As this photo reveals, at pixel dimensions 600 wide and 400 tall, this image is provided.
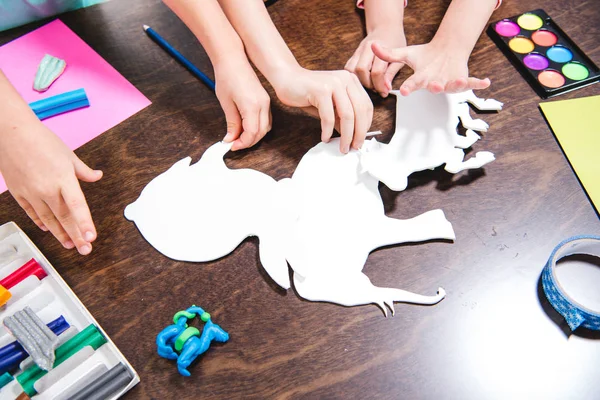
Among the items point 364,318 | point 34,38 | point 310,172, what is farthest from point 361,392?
point 34,38

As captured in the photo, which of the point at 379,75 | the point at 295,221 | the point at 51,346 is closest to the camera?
the point at 51,346

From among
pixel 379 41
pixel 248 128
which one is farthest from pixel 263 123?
pixel 379 41

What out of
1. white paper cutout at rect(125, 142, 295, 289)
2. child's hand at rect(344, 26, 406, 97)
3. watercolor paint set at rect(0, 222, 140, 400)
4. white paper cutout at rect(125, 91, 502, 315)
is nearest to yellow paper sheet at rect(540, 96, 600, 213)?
white paper cutout at rect(125, 91, 502, 315)

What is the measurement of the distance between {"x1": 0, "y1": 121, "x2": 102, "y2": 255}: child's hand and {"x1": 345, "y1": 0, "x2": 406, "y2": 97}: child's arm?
0.40 meters

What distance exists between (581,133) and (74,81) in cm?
73

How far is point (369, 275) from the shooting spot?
586 mm

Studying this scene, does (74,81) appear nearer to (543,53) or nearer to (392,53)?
(392,53)

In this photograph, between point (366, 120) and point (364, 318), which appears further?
point (366, 120)

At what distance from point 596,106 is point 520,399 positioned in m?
0.44

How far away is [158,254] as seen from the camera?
1.97 feet

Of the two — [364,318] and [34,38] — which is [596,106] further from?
[34,38]

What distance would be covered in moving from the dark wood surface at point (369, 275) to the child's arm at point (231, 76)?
0.03 meters

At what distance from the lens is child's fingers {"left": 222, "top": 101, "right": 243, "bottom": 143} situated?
2.24ft

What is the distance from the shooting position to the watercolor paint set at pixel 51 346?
19.7 inches
